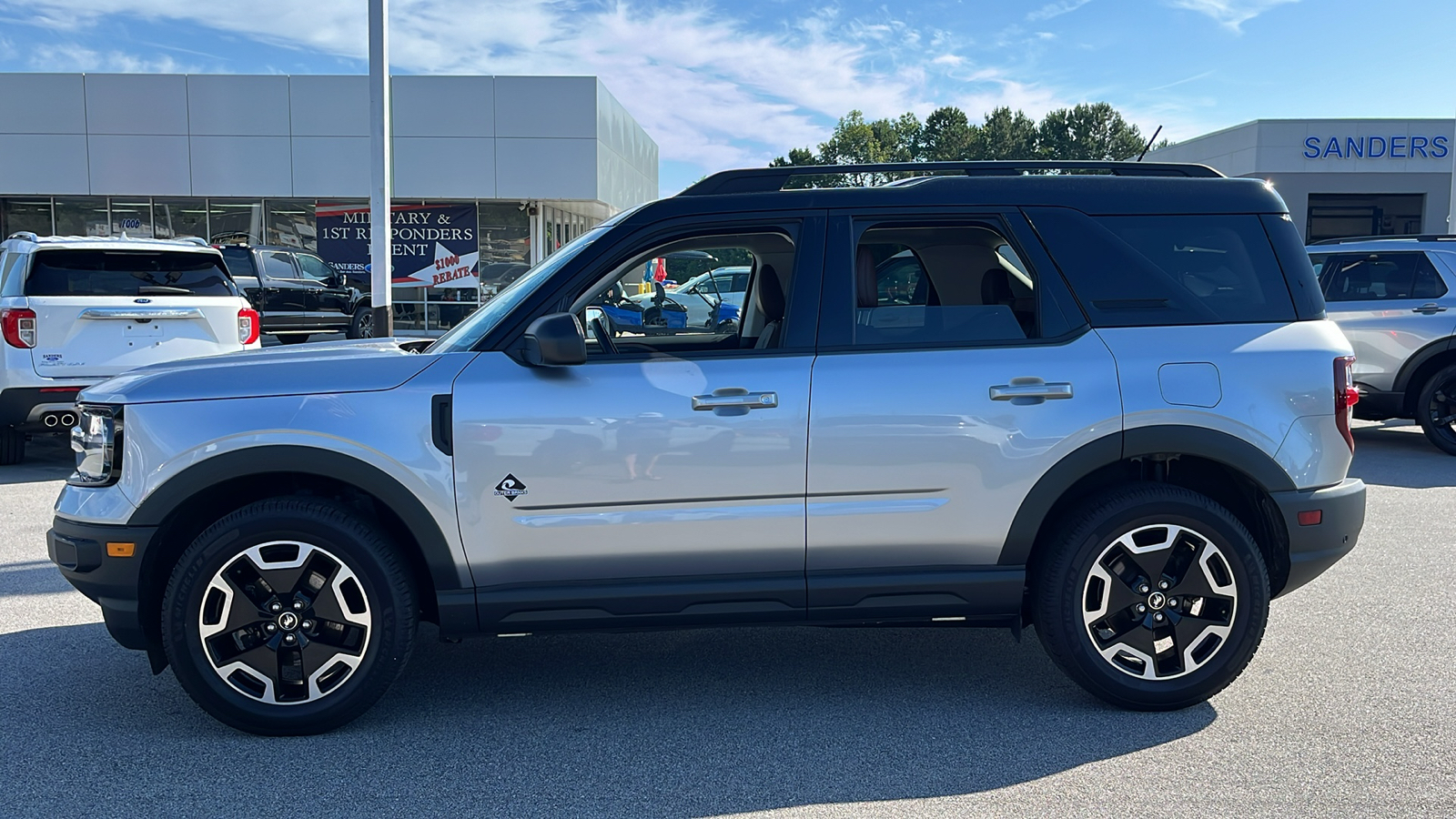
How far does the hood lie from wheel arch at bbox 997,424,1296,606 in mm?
2251

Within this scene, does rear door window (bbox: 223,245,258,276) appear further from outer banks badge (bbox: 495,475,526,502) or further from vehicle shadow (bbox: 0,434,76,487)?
outer banks badge (bbox: 495,475,526,502)

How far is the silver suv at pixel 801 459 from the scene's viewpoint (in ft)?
12.7

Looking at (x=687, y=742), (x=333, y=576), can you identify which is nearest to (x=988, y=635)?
(x=687, y=742)

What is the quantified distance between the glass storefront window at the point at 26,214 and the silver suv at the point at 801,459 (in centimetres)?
2524

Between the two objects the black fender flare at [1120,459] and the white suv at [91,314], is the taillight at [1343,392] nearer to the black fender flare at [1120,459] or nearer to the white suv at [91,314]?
the black fender flare at [1120,459]

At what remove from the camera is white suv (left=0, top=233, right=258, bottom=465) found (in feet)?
29.3

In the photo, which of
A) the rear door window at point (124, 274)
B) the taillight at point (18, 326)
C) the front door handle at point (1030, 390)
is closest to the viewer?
the front door handle at point (1030, 390)

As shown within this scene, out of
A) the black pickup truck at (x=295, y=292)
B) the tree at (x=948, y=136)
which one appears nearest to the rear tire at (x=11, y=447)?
the black pickup truck at (x=295, y=292)

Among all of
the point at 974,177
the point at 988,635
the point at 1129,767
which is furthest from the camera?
the point at 988,635

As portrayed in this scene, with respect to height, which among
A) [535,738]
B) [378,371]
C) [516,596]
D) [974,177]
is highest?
[974,177]

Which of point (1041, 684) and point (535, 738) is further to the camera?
point (1041, 684)

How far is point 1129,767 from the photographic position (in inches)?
145

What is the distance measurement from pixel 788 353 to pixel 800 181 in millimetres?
927

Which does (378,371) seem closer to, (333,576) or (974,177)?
(333,576)
